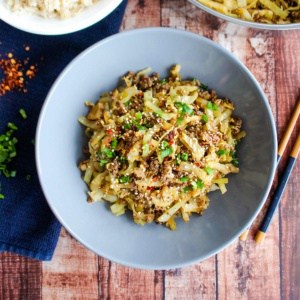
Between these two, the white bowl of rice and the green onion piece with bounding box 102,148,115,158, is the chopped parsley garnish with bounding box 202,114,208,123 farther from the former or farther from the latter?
the white bowl of rice

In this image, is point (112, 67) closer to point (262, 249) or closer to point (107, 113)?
point (107, 113)

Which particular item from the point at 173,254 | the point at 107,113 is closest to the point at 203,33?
the point at 107,113

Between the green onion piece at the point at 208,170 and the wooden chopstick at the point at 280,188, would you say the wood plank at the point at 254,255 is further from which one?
the green onion piece at the point at 208,170

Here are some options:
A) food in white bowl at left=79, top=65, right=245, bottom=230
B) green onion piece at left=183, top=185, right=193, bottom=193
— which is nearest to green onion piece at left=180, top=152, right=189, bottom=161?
food in white bowl at left=79, top=65, right=245, bottom=230

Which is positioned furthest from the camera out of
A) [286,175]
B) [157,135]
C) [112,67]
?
[286,175]

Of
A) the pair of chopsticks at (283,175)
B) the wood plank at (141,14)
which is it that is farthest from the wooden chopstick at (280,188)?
the wood plank at (141,14)

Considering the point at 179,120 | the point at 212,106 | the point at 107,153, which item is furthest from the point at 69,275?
the point at 212,106
